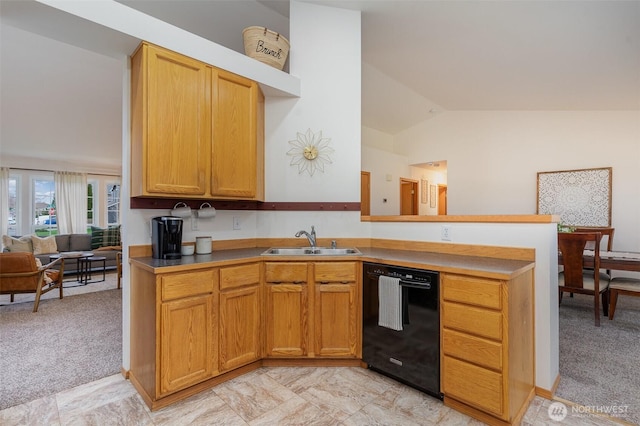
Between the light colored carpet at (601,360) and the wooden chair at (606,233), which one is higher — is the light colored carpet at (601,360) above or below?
below

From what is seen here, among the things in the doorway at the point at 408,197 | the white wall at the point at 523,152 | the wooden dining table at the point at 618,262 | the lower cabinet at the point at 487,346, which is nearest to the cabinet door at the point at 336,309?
the lower cabinet at the point at 487,346

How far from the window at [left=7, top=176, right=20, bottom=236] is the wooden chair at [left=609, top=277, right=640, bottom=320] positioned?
32.3ft

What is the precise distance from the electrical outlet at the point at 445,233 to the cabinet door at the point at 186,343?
1.78 m

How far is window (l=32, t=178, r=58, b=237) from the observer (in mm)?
6605

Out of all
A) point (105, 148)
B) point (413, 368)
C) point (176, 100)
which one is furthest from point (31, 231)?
point (413, 368)

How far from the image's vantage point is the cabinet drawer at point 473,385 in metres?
1.63

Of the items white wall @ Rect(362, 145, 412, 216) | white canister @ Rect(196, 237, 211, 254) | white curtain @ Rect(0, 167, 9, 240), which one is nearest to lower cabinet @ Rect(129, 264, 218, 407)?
white canister @ Rect(196, 237, 211, 254)

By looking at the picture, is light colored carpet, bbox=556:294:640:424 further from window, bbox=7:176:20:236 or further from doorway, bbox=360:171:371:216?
window, bbox=7:176:20:236

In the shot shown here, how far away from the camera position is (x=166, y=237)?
7.12ft

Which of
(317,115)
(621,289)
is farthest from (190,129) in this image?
(621,289)

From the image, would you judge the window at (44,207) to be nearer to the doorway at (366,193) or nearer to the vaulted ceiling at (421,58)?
the vaulted ceiling at (421,58)

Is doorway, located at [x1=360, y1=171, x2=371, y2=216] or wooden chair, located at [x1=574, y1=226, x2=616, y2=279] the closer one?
wooden chair, located at [x1=574, y1=226, x2=616, y2=279]

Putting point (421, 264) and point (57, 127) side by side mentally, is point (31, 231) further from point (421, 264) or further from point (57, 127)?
point (421, 264)

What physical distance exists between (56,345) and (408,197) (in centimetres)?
693
